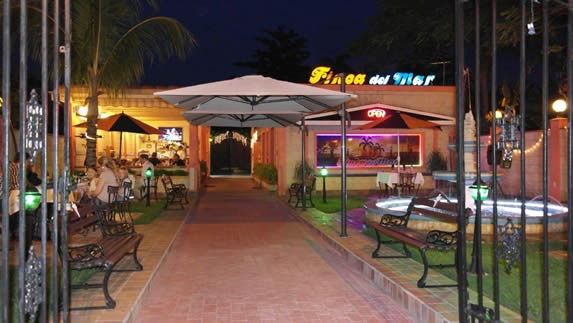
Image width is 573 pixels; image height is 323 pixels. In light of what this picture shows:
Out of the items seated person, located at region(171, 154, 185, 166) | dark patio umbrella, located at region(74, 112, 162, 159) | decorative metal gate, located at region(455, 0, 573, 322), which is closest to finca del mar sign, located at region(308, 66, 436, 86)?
seated person, located at region(171, 154, 185, 166)

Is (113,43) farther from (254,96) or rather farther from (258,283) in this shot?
(258,283)

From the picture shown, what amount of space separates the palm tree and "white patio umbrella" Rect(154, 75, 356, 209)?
3.14 meters

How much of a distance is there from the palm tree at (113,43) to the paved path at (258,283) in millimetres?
4670

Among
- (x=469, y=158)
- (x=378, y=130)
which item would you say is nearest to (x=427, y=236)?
(x=469, y=158)

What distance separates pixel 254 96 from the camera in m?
10.7

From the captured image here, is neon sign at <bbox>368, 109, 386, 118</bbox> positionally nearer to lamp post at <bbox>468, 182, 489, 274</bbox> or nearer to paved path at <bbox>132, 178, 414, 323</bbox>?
paved path at <bbox>132, 178, 414, 323</bbox>

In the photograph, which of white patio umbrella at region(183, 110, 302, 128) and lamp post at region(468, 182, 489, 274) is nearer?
lamp post at region(468, 182, 489, 274)

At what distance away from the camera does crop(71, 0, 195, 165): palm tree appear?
1273 cm

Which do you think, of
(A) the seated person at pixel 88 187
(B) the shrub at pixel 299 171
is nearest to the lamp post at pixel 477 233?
(A) the seated person at pixel 88 187

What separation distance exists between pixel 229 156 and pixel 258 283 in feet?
97.1

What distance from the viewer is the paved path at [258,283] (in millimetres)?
5782

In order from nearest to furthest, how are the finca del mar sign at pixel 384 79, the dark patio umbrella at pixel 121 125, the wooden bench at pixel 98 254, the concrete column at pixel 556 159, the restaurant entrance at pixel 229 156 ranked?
the wooden bench at pixel 98 254 < the dark patio umbrella at pixel 121 125 < the concrete column at pixel 556 159 < the finca del mar sign at pixel 384 79 < the restaurant entrance at pixel 229 156

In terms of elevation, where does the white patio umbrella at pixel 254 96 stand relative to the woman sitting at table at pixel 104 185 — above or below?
above

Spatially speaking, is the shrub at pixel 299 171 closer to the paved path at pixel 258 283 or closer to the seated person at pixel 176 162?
the seated person at pixel 176 162
